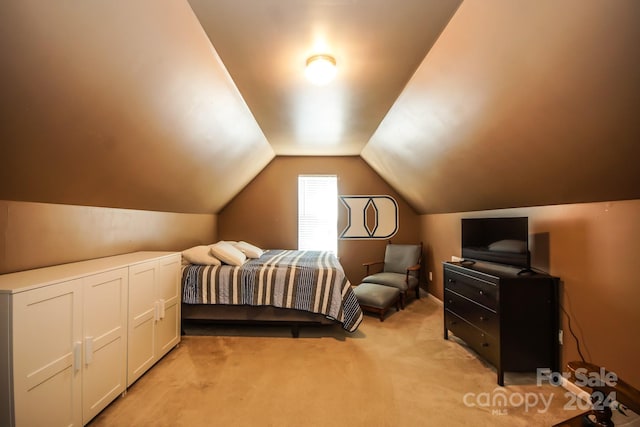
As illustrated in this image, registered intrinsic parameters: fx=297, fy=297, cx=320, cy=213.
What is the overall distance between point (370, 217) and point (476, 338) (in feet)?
9.99

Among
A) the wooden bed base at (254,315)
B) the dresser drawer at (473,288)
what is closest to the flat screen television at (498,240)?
the dresser drawer at (473,288)

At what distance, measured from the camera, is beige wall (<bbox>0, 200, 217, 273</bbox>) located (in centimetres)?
186

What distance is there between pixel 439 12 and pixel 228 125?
7.04 feet

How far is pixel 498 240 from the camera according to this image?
109 inches

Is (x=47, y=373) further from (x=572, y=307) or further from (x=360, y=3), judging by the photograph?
(x=572, y=307)

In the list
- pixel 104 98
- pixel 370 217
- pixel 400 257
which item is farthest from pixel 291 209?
pixel 104 98

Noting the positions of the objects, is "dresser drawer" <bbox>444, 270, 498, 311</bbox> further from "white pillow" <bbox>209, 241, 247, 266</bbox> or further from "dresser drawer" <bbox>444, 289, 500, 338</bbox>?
"white pillow" <bbox>209, 241, 247, 266</bbox>

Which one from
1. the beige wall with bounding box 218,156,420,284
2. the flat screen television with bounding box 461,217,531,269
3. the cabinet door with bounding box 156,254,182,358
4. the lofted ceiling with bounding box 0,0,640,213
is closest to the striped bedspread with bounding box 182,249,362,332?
the cabinet door with bounding box 156,254,182,358

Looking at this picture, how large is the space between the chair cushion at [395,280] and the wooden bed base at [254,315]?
1381mm

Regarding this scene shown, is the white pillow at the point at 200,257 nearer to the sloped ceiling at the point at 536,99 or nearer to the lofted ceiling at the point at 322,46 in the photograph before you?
the lofted ceiling at the point at 322,46

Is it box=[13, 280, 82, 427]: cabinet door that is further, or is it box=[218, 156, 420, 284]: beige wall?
box=[218, 156, 420, 284]: beige wall

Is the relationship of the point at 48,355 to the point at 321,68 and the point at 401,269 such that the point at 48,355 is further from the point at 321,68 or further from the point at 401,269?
the point at 401,269

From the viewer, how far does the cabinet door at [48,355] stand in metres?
1.42

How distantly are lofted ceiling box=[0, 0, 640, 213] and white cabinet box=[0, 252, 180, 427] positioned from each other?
69 centimetres
